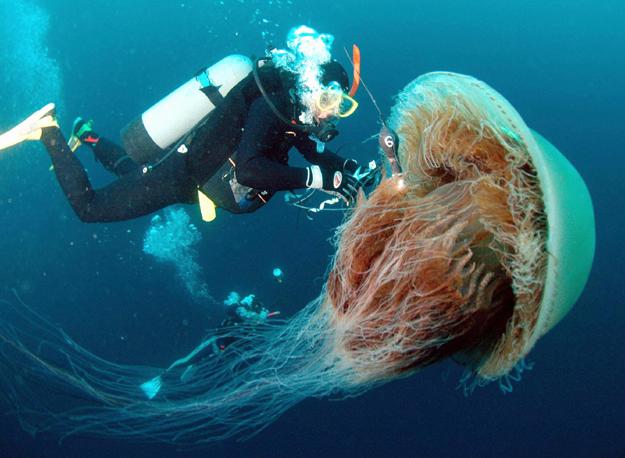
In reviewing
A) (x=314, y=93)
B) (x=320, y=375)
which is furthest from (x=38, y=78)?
(x=320, y=375)

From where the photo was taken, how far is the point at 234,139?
4.76 metres

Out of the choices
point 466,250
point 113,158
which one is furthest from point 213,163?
point 466,250

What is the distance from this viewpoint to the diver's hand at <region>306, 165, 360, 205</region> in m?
4.17

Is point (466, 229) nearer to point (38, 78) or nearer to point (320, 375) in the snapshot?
point (320, 375)

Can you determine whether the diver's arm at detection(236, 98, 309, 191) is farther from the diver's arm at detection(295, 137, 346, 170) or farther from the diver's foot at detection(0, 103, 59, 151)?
the diver's foot at detection(0, 103, 59, 151)

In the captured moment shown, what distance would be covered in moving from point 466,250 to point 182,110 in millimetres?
3858

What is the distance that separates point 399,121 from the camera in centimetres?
374

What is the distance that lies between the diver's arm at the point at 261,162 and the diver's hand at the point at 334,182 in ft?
0.23

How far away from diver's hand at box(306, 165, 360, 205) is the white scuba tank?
1.81 meters

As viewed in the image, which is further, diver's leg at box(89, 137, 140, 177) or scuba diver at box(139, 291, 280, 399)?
scuba diver at box(139, 291, 280, 399)

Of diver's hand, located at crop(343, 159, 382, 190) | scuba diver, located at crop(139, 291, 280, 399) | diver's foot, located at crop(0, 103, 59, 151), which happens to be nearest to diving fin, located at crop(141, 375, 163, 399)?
scuba diver, located at crop(139, 291, 280, 399)

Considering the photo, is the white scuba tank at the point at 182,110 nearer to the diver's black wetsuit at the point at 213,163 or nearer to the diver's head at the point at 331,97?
the diver's black wetsuit at the point at 213,163

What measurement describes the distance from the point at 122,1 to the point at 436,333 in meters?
29.0

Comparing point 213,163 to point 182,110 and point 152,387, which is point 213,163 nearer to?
point 182,110
